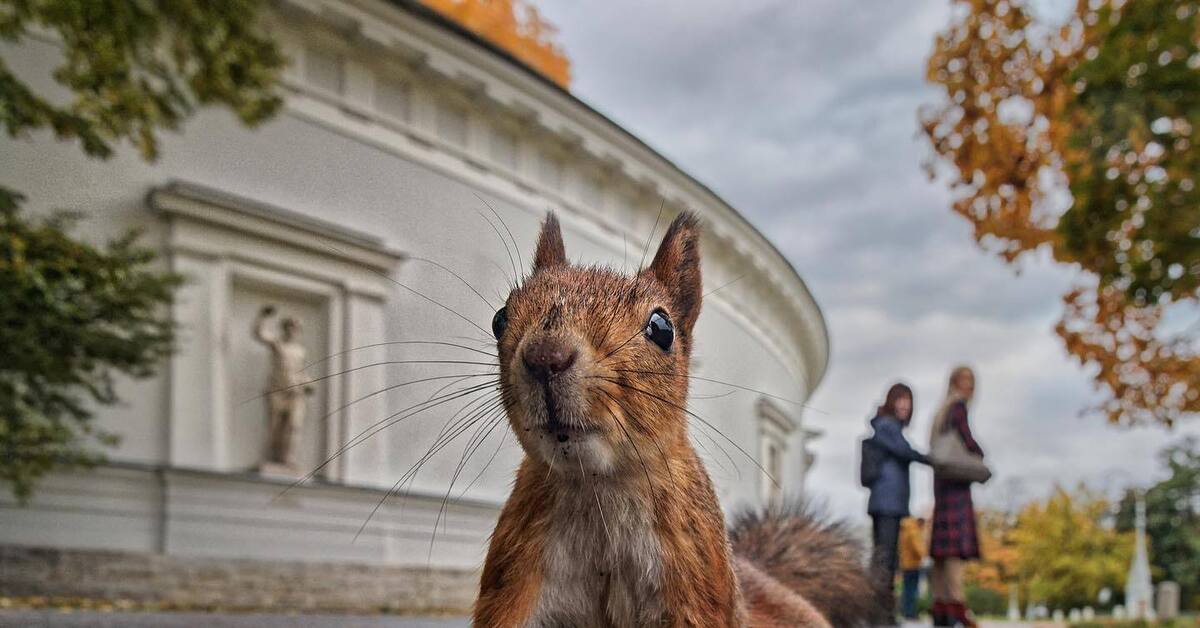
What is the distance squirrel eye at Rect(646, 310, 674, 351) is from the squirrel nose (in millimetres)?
176

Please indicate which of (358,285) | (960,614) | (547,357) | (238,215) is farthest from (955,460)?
(238,215)

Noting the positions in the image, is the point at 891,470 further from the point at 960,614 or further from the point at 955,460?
the point at 960,614

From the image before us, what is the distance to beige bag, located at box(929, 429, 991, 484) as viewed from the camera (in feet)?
16.7

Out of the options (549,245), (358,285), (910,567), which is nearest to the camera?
(549,245)

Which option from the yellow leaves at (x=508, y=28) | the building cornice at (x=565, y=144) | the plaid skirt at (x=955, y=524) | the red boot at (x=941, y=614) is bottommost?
the red boot at (x=941, y=614)

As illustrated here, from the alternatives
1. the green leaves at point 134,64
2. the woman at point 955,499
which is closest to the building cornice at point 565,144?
the green leaves at point 134,64

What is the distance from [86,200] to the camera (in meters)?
5.82

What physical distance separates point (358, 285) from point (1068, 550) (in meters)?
25.0

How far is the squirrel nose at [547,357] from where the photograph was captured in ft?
3.45

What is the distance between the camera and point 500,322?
3.96ft

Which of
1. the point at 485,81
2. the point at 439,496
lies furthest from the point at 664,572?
the point at 485,81

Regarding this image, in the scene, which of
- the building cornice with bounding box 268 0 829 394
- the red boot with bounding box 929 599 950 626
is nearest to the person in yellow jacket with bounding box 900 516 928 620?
the red boot with bounding box 929 599 950 626

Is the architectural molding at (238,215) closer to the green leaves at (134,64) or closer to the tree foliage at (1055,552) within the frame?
the green leaves at (134,64)

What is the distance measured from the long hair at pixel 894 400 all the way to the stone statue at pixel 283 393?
3605 millimetres
